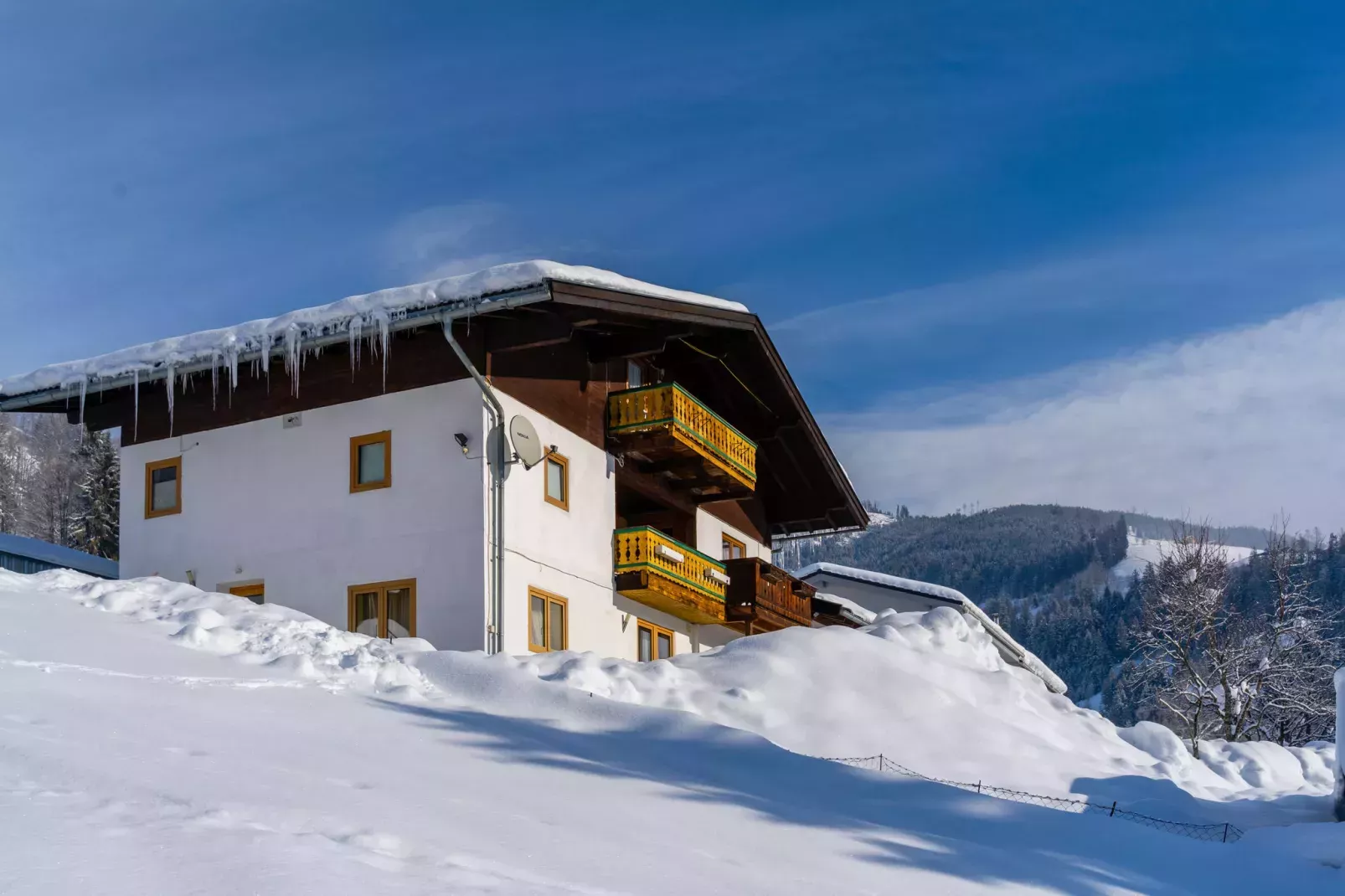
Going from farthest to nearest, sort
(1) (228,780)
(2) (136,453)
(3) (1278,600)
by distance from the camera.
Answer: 1. (3) (1278,600)
2. (2) (136,453)
3. (1) (228,780)

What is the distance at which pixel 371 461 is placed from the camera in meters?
19.6

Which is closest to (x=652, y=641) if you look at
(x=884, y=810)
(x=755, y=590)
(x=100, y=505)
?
(x=755, y=590)

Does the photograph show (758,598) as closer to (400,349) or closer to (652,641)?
(652,641)

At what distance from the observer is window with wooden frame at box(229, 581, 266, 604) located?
65.2 feet

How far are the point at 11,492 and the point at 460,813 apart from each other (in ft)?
203

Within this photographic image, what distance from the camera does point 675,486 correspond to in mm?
24547

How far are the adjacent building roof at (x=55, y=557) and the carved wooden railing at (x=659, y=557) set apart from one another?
842 cm

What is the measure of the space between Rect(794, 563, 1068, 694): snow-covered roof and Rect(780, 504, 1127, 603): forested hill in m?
109

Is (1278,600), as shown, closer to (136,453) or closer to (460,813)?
(136,453)

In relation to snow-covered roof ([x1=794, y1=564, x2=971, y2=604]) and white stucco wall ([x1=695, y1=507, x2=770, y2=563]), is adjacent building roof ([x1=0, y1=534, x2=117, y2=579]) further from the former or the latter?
snow-covered roof ([x1=794, y1=564, x2=971, y2=604])

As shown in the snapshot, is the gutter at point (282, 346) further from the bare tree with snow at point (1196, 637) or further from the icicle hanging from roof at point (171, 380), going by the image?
the bare tree with snow at point (1196, 637)

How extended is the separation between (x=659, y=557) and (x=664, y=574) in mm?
287

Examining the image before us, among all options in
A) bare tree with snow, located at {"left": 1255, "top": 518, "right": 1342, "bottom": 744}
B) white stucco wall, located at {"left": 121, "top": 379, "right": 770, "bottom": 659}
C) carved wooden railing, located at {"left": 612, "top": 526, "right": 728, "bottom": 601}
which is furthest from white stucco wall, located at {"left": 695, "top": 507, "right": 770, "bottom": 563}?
bare tree with snow, located at {"left": 1255, "top": 518, "right": 1342, "bottom": 744}

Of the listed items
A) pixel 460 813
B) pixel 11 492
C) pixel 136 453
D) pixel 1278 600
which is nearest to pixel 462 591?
pixel 136 453
